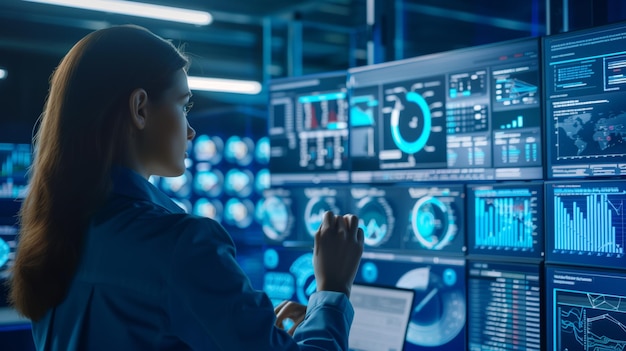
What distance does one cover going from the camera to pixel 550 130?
2090mm

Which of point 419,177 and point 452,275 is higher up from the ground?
point 419,177

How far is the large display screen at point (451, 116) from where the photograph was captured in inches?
85.5

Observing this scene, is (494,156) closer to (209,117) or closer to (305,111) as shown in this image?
(305,111)

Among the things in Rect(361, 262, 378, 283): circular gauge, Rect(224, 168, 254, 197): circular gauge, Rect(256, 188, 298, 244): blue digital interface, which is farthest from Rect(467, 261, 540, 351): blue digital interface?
Rect(224, 168, 254, 197): circular gauge

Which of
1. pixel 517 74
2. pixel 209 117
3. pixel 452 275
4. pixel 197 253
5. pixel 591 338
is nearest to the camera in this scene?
pixel 197 253

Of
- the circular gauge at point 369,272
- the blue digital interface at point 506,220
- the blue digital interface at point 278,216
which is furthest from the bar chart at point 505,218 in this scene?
the blue digital interface at point 278,216

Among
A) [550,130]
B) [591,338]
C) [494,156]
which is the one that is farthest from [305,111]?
[591,338]

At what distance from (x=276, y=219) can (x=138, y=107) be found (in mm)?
1926

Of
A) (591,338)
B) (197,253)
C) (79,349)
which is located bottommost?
(591,338)

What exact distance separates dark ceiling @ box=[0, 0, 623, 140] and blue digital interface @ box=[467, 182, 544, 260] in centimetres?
129

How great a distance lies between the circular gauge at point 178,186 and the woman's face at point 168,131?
6.59 metres

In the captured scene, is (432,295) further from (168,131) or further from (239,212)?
(239,212)

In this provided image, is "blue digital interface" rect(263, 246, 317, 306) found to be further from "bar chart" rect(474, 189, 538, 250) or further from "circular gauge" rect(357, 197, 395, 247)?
"bar chart" rect(474, 189, 538, 250)

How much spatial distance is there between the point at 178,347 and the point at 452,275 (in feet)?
4.96
